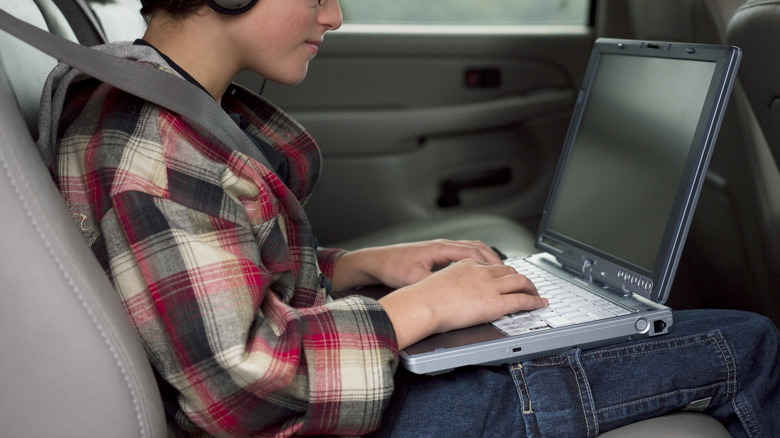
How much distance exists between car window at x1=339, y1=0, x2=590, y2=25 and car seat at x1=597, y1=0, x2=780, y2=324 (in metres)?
0.35

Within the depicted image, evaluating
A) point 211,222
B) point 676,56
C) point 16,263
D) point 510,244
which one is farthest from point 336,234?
point 16,263

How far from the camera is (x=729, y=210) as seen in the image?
1484 millimetres

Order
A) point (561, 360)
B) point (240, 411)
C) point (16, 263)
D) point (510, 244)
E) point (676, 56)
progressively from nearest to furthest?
point (16, 263) < point (240, 411) < point (561, 360) < point (676, 56) < point (510, 244)

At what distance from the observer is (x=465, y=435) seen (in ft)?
2.72

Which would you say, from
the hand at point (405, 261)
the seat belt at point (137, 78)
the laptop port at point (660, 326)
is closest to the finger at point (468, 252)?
the hand at point (405, 261)

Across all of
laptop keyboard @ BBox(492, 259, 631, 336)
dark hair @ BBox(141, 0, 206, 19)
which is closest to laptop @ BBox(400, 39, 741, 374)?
laptop keyboard @ BBox(492, 259, 631, 336)

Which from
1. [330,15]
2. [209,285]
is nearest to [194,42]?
[330,15]

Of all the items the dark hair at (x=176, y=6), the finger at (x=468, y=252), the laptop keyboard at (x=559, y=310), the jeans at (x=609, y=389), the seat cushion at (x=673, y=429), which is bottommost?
the seat cushion at (x=673, y=429)

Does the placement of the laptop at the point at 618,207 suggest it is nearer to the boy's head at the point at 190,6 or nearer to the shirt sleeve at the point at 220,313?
the shirt sleeve at the point at 220,313

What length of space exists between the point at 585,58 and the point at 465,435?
4.74 feet

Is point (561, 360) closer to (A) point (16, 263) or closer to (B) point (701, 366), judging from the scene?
(B) point (701, 366)

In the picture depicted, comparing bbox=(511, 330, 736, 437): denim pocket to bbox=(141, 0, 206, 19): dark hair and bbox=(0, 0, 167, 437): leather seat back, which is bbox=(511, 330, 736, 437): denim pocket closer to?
bbox=(0, 0, 167, 437): leather seat back

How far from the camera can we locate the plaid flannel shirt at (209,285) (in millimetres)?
724

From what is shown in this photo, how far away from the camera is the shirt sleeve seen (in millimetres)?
723
